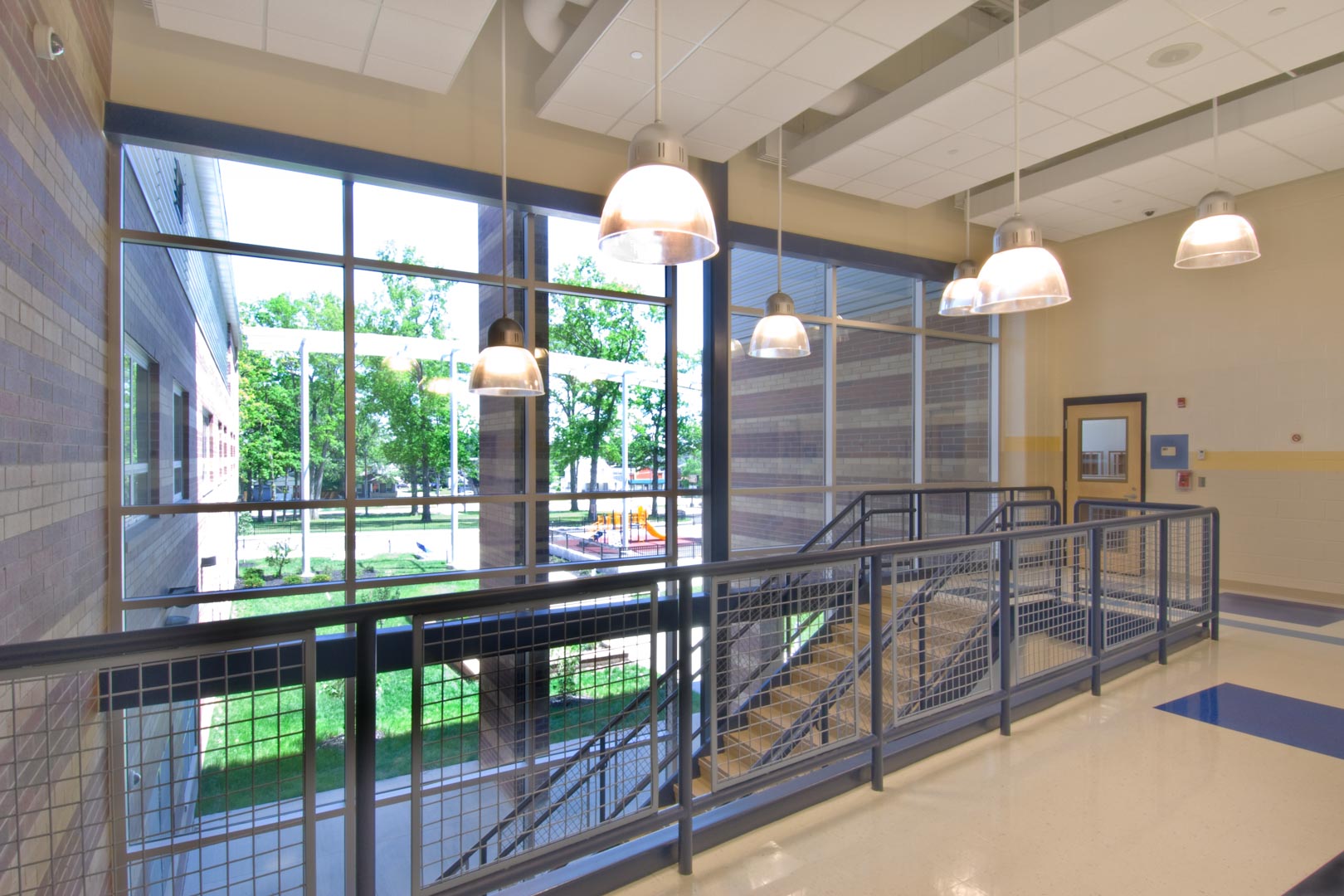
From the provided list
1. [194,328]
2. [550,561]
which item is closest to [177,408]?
[194,328]

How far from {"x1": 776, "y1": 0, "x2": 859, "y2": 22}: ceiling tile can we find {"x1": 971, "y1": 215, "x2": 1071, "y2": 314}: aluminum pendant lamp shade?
1.61 metres

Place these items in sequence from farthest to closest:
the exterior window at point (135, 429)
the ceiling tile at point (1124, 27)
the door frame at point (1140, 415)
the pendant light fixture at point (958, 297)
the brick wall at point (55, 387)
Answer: the door frame at point (1140, 415), the pendant light fixture at point (958, 297), the exterior window at point (135, 429), the ceiling tile at point (1124, 27), the brick wall at point (55, 387)

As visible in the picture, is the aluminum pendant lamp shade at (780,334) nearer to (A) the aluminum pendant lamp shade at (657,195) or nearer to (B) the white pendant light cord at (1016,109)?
(B) the white pendant light cord at (1016,109)

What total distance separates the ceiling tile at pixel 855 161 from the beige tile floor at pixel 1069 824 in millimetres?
4268

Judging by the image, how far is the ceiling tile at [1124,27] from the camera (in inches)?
143

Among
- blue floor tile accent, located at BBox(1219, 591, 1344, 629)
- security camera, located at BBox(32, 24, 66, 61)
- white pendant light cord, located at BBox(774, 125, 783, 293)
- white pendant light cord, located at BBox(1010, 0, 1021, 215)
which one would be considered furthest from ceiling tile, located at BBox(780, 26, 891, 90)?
blue floor tile accent, located at BBox(1219, 591, 1344, 629)

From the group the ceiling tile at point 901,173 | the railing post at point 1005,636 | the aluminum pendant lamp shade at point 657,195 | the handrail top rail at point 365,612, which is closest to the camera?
the handrail top rail at point 365,612

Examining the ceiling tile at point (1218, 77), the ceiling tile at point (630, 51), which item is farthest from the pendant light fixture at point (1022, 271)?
the ceiling tile at point (1218, 77)

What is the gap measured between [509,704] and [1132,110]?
5.54 metres

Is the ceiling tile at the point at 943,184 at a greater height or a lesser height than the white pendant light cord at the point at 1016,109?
greater

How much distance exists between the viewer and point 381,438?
4.72m

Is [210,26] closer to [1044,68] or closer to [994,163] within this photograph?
[1044,68]

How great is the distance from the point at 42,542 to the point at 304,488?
1701 mm

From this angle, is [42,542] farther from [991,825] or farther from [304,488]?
[991,825]
